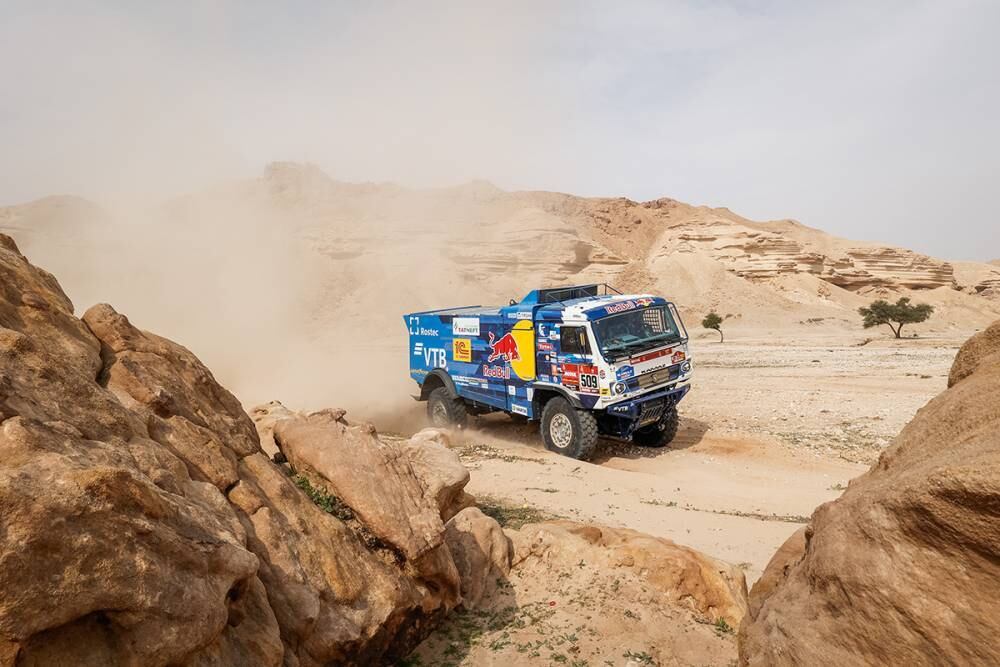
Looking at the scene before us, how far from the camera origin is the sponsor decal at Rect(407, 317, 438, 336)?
1380 cm

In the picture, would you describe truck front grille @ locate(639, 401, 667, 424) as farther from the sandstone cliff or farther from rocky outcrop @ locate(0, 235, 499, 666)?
rocky outcrop @ locate(0, 235, 499, 666)

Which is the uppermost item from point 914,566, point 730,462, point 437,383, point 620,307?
point 620,307

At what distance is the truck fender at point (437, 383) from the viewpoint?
43.1 ft

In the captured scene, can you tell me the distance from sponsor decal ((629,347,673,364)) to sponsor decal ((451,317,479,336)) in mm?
3628

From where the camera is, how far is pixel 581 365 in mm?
10094

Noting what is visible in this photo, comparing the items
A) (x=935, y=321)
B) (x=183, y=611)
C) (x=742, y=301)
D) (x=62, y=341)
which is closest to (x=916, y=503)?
(x=183, y=611)

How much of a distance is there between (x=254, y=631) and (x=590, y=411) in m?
7.79

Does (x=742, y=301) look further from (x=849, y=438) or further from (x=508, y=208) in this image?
(x=849, y=438)

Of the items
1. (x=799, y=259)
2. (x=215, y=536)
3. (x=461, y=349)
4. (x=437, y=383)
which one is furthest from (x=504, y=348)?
(x=799, y=259)

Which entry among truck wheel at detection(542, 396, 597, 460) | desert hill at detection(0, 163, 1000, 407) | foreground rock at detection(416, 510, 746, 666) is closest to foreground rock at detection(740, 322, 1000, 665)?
foreground rock at detection(416, 510, 746, 666)

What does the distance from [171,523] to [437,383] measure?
1119 cm

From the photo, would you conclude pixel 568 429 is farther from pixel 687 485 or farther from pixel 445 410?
pixel 445 410

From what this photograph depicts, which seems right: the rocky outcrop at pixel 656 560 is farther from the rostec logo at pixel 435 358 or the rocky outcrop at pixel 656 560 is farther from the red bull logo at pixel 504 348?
the rostec logo at pixel 435 358

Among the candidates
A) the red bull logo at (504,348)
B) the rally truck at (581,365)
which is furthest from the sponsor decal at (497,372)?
the red bull logo at (504,348)
